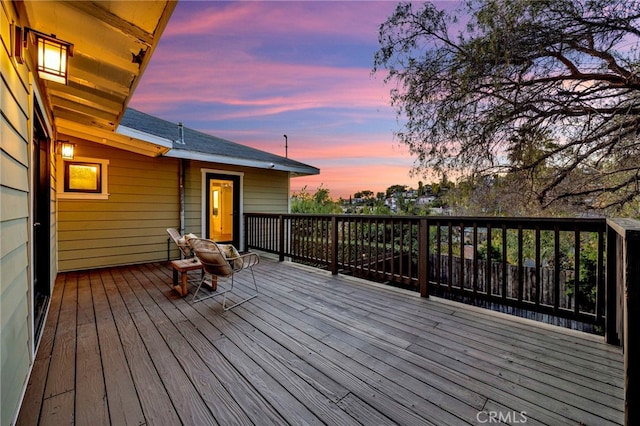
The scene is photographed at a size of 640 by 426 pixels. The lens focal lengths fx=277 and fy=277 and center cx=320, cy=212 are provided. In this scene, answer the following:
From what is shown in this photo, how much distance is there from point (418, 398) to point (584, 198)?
5.27 m

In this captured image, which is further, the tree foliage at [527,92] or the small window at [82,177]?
the small window at [82,177]

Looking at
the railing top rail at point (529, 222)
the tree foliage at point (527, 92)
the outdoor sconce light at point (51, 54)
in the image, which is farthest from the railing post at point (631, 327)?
the tree foliage at point (527, 92)

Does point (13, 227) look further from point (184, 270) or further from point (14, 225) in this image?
point (184, 270)

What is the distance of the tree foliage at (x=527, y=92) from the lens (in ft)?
12.9

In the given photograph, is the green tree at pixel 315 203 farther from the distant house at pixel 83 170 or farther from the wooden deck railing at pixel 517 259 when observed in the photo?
the wooden deck railing at pixel 517 259

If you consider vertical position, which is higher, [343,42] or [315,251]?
[343,42]

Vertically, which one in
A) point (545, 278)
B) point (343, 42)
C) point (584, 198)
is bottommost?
point (545, 278)

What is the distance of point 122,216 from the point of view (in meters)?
A: 5.28

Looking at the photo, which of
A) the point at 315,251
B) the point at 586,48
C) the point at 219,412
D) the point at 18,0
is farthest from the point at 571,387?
the point at 586,48

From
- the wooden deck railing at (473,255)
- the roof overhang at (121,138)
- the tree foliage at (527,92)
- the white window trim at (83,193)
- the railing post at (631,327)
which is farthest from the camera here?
the white window trim at (83,193)

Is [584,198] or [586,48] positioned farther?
[584,198]

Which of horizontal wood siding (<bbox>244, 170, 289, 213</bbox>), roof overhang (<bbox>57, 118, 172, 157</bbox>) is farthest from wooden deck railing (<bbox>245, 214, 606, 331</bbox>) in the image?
roof overhang (<bbox>57, 118, 172, 157</bbox>)

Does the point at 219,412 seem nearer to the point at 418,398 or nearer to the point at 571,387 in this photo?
the point at 418,398

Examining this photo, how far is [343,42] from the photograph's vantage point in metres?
6.53
